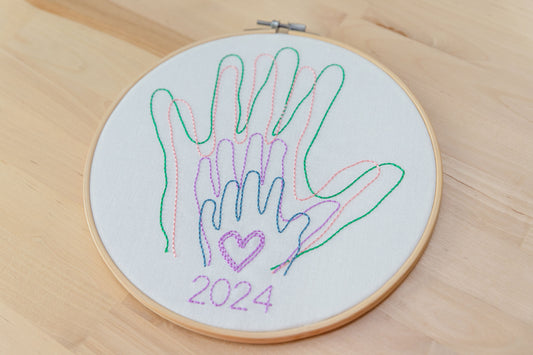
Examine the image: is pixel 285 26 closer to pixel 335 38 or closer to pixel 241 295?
pixel 335 38

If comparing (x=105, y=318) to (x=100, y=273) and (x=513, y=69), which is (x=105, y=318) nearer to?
(x=100, y=273)

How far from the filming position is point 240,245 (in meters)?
0.70

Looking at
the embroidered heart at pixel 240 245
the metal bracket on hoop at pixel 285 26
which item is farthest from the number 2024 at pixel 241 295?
the metal bracket on hoop at pixel 285 26

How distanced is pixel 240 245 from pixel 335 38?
1.43 ft

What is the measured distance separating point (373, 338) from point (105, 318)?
359 mm

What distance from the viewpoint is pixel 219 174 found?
75 cm

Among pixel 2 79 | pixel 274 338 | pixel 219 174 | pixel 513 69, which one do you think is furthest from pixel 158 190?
pixel 513 69

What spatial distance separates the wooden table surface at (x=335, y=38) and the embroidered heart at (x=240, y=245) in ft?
0.34

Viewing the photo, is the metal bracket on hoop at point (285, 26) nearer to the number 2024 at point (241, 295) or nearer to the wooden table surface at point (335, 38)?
the wooden table surface at point (335, 38)

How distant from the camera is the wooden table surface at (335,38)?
67 cm

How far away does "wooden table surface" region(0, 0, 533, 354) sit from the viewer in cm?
67

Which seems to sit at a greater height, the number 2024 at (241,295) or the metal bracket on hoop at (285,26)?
the metal bracket on hoop at (285,26)

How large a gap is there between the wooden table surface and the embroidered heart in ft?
0.34

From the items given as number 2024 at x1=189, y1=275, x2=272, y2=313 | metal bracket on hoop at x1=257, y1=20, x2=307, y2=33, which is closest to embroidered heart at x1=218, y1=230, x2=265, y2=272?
number 2024 at x1=189, y1=275, x2=272, y2=313
